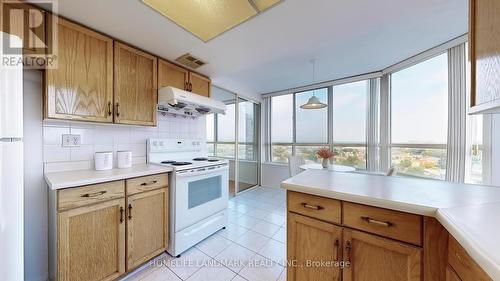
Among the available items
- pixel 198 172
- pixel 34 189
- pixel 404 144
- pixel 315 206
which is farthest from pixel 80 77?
pixel 404 144

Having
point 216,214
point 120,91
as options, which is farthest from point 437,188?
point 120,91

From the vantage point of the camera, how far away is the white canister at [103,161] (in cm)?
167

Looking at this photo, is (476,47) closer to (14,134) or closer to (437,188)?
(437,188)

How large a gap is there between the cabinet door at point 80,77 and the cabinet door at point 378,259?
2.18 metres

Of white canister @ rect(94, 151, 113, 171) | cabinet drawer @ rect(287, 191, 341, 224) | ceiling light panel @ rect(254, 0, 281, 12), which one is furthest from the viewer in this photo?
white canister @ rect(94, 151, 113, 171)

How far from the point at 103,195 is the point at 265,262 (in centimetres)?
157

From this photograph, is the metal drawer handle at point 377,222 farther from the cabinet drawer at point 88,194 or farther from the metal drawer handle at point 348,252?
the cabinet drawer at point 88,194

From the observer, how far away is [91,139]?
69.5 inches

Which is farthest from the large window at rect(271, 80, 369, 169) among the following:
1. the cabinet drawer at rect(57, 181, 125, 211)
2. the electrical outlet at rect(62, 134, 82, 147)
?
the electrical outlet at rect(62, 134, 82, 147)

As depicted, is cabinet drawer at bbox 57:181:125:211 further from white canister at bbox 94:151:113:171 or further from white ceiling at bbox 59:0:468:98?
white ceiling at bbox 59:0:468:98

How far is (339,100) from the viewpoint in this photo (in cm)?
382

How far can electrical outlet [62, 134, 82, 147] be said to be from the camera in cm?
161

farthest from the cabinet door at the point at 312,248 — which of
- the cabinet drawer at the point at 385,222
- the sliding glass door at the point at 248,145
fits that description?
the sliding glass door at the point at 248,145

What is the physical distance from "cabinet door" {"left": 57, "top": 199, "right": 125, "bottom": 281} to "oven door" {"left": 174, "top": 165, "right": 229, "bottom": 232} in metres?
0.48
